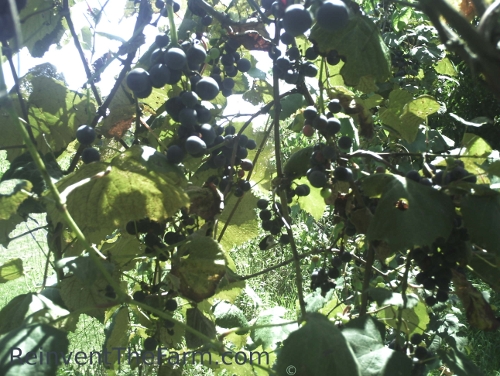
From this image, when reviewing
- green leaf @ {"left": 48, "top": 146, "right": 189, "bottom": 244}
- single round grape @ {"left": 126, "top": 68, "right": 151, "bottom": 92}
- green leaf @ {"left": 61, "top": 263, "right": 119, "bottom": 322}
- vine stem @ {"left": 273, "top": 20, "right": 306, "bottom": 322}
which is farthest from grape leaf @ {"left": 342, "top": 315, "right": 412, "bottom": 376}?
single round grape @ {"left": 126, "top": 68, "right": 151, "bottom": 92}

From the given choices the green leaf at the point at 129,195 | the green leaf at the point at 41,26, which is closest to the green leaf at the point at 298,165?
the green leaf at the point at 129,195

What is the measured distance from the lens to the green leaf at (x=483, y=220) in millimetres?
797

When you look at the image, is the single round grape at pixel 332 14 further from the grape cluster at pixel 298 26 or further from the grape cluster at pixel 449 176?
the grape cluster at pixel 449 176

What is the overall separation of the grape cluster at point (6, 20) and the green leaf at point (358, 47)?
59cm

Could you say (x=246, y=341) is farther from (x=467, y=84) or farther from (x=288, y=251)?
(x=467, y=84)

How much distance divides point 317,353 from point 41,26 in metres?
1.07

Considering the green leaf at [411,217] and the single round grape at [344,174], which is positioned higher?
the single round grape at [344,174]

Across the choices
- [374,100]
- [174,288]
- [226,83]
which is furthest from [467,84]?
[174,288]

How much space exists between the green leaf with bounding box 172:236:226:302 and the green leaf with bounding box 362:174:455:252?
0.95ft

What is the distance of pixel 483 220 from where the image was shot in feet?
2.63

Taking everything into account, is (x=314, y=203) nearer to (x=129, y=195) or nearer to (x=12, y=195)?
(x=129, y=195)

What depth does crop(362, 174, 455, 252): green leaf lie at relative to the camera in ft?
2.59

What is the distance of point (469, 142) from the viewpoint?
1.09 meters

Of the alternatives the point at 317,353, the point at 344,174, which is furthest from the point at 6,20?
the point at 317,353
